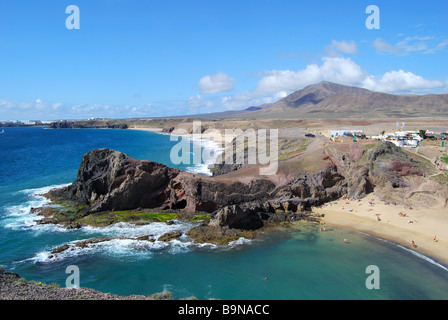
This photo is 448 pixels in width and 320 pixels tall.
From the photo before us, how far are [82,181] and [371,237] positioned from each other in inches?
1319

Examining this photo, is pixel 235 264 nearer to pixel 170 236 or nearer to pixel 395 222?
pixel 170 236

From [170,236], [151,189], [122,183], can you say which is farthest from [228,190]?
[122,183]

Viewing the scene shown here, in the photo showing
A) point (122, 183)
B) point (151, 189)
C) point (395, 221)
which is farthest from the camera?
point (151, 189)

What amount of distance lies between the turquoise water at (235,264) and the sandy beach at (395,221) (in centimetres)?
187

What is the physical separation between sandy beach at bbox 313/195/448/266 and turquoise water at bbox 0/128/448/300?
1.87 m

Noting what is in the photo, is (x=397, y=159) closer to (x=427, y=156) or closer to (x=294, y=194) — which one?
(x=427, y=156)

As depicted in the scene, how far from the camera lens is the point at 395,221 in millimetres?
33656

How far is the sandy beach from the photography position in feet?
94.0

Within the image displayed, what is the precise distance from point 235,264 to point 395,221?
62.0ft

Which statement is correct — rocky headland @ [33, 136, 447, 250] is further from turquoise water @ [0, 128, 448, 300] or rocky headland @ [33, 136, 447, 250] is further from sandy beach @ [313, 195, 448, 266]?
turquoise water @ [0, 128, 448, 300]

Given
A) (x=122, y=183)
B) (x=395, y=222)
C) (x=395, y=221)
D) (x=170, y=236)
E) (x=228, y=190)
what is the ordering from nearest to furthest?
(x=170, y=236) < (x=395, y=222) < (x=395, y=221) < (x=228, y=190) < (x=122, y=183)

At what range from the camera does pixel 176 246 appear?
93.6 feet

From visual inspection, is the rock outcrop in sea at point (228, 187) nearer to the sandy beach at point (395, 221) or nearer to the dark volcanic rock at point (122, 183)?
the dark volcanic rock at point (122, 183)
